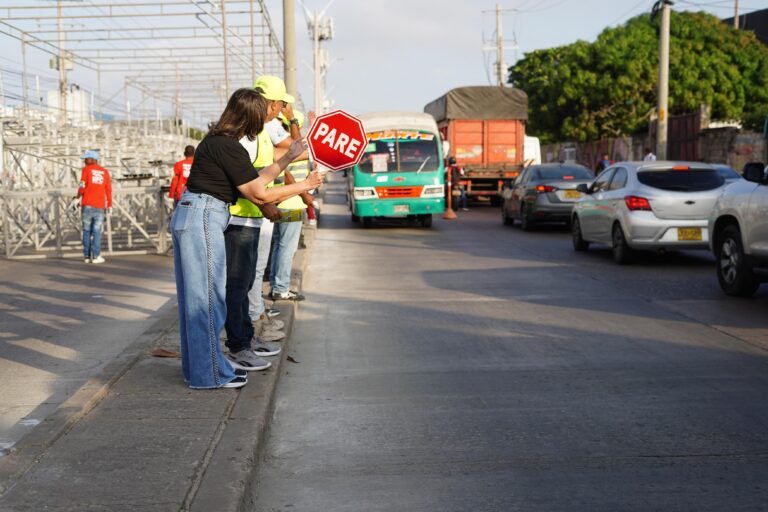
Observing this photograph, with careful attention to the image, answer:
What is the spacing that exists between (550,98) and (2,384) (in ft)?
170

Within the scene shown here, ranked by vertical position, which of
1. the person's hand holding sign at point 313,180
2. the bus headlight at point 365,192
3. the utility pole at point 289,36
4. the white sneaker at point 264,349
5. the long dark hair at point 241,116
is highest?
the utility pole at point 289,36

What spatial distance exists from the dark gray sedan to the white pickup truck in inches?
370

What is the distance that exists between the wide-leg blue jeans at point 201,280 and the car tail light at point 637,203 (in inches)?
367

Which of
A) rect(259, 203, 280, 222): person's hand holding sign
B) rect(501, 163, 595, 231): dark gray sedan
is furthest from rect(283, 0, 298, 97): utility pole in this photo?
rect(259, 203, 280, 222): person's hand holding sign

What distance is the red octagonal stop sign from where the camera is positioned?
703 cm

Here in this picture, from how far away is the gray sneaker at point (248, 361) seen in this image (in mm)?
6449

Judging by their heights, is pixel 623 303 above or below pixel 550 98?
below

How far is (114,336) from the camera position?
29.1 ft

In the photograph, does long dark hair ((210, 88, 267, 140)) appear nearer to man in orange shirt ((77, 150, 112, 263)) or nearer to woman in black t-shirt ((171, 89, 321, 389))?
woman in black t-shirt ((171, 89, 321, 389))

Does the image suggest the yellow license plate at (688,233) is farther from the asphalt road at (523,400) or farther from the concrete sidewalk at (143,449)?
the concrete sidewalk at (143,449)

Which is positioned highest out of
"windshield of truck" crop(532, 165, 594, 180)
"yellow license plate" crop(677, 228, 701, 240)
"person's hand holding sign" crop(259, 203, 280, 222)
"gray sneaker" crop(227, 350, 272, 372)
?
"person's hand holding sign" crop(259, 203, 280, 222)

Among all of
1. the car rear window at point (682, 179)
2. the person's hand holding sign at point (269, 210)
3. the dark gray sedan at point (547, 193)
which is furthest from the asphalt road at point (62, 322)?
the dark gray sedan at point (547, 193)

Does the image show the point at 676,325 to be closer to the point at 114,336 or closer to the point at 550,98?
the point at 114,336

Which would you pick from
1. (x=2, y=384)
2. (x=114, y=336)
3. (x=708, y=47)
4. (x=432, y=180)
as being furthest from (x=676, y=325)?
(x=708, y=47)
